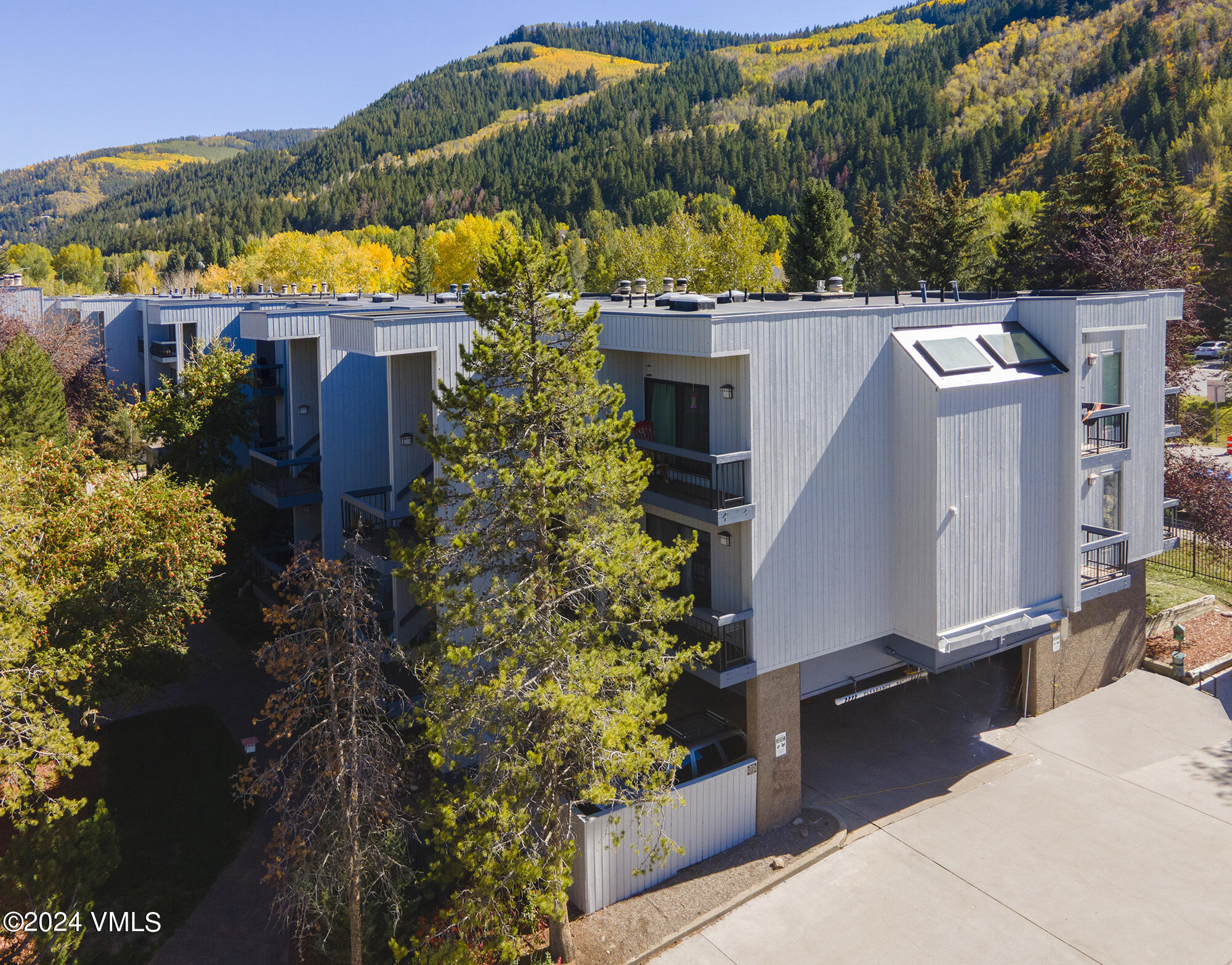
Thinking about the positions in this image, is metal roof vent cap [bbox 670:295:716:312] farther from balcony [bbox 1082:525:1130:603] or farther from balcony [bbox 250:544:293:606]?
balcony [bbox 250:544:293:606]

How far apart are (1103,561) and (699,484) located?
11.1 metres

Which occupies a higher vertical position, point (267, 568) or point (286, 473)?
point (286, 473)

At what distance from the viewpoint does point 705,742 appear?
56.3 feet

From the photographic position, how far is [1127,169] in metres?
38.0

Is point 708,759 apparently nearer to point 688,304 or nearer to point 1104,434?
point 688,304

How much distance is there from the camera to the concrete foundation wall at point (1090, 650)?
851 inches

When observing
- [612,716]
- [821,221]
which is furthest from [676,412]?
[821,221]

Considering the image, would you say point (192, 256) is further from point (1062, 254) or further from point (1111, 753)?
point (1111, 753)

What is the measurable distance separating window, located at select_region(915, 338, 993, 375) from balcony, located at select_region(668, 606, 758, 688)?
20.1ft

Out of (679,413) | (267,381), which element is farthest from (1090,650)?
(267,381)

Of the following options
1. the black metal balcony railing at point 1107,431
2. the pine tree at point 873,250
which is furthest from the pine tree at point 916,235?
the black metal balcony railing at point 1107,431

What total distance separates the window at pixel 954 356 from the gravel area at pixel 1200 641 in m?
12.5

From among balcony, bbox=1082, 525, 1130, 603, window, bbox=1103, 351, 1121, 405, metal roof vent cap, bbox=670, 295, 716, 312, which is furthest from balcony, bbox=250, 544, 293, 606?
window, bbox=1103, 351, 1121, 405

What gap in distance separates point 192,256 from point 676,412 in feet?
464
